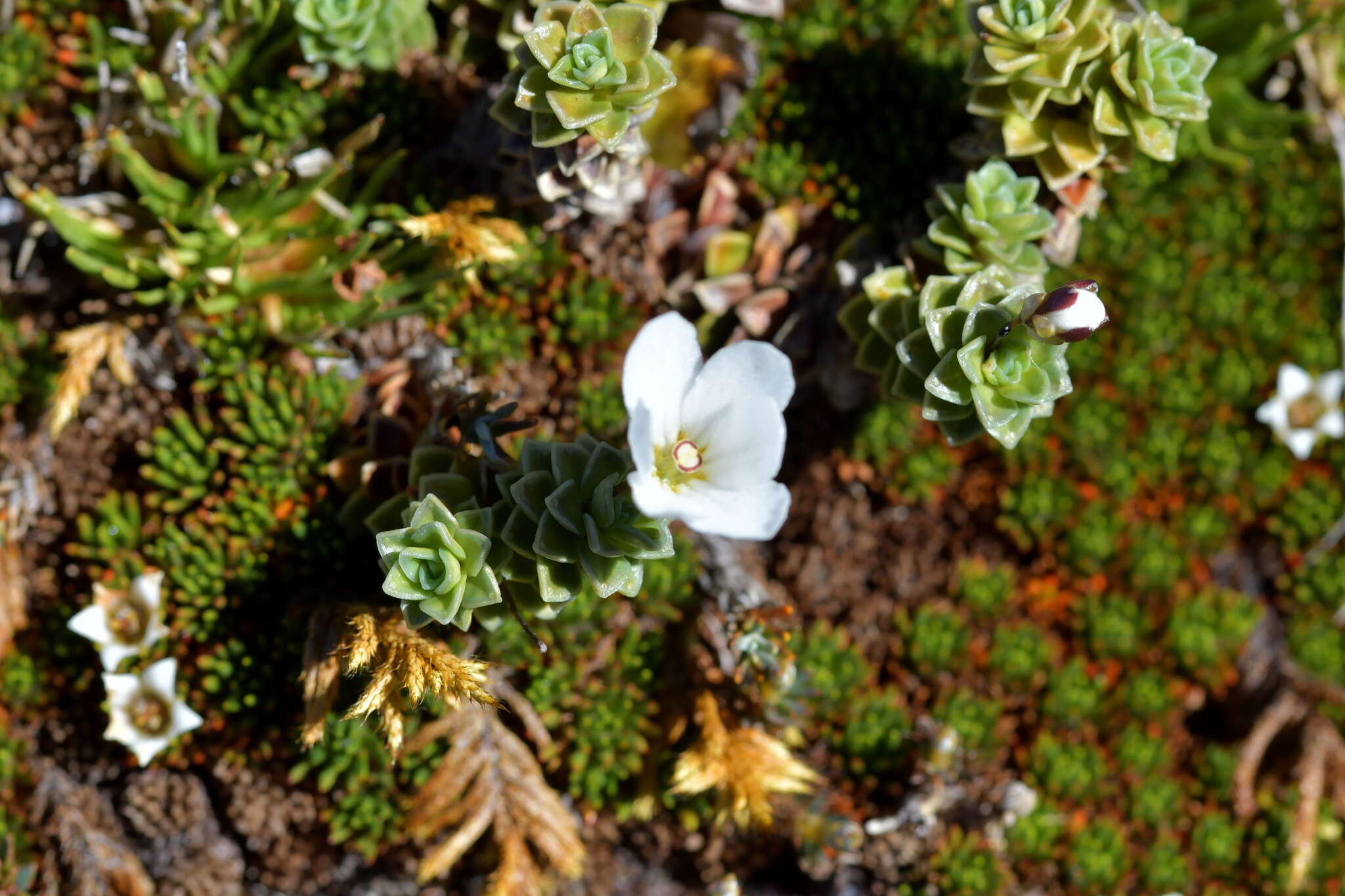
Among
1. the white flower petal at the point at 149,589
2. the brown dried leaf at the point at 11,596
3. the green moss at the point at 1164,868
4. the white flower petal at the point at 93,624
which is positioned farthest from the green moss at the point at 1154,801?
the brown dried leaf at the point at 11,596

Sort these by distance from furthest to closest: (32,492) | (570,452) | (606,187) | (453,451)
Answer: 1. (32,492)
2. (606,187)
3. (453,451)
4. (570,452)

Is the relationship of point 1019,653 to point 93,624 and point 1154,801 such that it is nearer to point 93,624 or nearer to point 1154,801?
point 1154,801

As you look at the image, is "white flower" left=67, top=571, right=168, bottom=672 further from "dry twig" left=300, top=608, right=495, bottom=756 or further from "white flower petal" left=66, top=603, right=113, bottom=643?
"dry twig" left=300, top=608, right=495, bottom=756

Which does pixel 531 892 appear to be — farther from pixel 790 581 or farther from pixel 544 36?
pixel 544 36

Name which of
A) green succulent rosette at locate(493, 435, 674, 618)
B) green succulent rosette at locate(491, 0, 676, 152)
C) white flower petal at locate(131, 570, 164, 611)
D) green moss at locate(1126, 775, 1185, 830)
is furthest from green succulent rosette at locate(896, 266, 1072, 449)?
white flower petal at locate(131, 570, 164, 611)

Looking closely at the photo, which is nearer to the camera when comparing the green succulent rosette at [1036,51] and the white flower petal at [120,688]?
the green succulent rosette at [1036,51]

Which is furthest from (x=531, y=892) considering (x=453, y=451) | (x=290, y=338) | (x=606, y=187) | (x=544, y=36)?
(x=544, y=36)

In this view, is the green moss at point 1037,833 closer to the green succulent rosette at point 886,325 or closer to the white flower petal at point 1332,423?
the green succulent rosette at point 886,325
